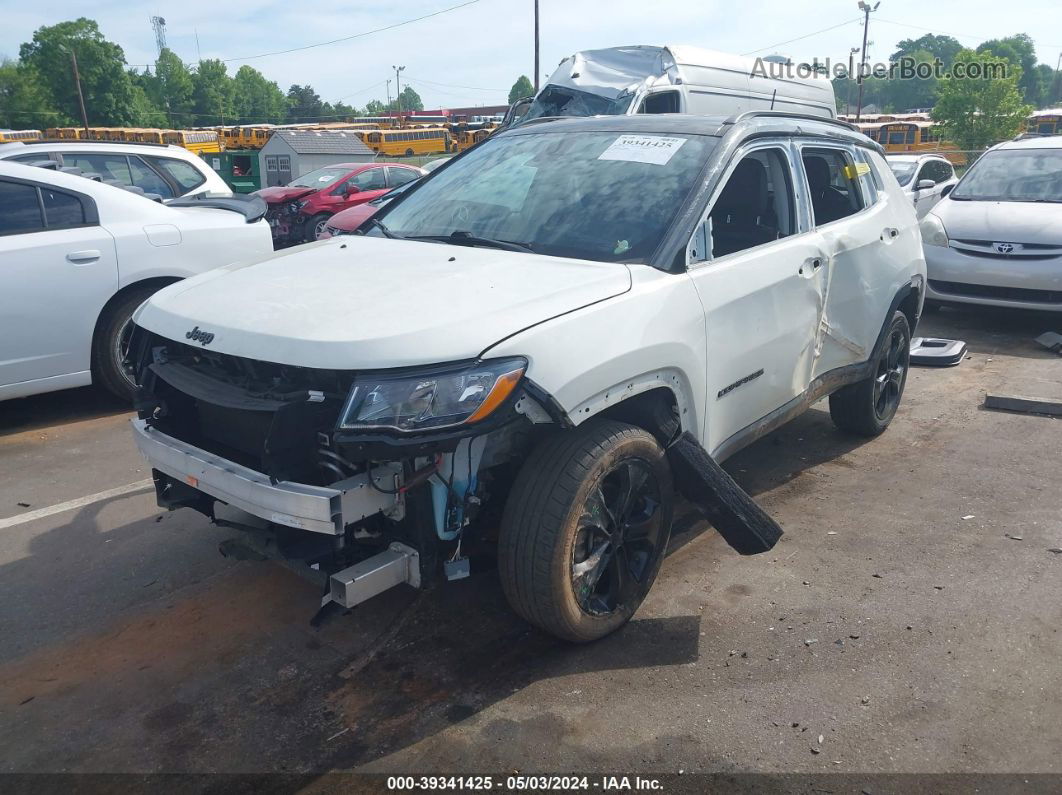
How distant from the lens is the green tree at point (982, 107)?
30.6m

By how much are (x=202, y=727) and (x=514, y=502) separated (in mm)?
1219

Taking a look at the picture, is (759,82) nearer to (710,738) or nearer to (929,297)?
(929,297)

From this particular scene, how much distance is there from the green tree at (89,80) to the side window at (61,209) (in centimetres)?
8031

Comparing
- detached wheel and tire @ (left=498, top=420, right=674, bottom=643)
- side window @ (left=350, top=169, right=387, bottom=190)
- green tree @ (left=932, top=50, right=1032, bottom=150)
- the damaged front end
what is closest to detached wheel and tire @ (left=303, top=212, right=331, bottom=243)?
side window @ (left=350, top=169, right=387, bottom=190)

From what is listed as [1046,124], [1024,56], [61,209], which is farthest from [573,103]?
[1024,56]

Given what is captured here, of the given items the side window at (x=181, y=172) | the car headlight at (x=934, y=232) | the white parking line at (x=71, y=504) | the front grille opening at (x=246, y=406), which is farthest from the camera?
the car headlight at (x=934, y=232)

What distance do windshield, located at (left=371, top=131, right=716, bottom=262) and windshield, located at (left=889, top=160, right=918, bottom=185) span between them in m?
10.1

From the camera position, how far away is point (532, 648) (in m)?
3.15

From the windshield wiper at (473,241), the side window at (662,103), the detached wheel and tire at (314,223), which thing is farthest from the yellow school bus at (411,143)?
the windshield wiper at (473,241)

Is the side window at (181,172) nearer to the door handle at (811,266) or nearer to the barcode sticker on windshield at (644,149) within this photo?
the barcode sticker on windshield at (644,149)

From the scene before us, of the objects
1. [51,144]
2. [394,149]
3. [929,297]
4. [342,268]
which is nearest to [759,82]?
[929,297]

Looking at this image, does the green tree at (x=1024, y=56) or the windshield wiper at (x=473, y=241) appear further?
the green tree at (x=1024, y=56)

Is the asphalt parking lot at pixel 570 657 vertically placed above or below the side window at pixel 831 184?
below

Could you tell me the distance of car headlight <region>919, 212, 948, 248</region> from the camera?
8469 millimetres
